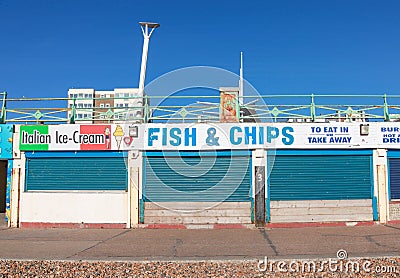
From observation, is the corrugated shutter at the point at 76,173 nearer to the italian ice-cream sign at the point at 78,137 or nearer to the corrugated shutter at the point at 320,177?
the italian ice-cream sign at the point at 78,137

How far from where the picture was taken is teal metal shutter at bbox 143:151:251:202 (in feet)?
45.2

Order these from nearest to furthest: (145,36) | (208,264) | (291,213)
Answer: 1. (208,264)
2. (291,213)
3. (145,36)

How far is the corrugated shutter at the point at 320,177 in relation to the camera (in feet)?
45.3

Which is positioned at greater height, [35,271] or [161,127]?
[161,127]

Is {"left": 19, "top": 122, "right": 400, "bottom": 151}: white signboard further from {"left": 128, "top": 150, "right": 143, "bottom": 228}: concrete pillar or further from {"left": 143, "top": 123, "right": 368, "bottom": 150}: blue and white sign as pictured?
{"left": 128, "top": 150, "right": 143, "bottom": 228}: concrete pillar

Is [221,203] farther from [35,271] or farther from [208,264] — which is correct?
[35,271]

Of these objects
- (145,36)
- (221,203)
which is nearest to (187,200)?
(221,203)

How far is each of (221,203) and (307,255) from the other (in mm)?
5318

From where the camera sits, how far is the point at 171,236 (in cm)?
1195

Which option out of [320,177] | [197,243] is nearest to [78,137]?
[197,243]

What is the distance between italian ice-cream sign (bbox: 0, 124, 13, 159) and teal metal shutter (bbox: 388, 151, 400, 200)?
12912mm

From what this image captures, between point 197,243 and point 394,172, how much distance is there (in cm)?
768

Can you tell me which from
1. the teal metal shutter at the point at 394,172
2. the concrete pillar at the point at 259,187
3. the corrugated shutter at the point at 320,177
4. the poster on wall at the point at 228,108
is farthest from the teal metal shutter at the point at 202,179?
the teal metal shutter at the point at 394,172

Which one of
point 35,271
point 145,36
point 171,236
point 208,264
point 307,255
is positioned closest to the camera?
point 35,271
